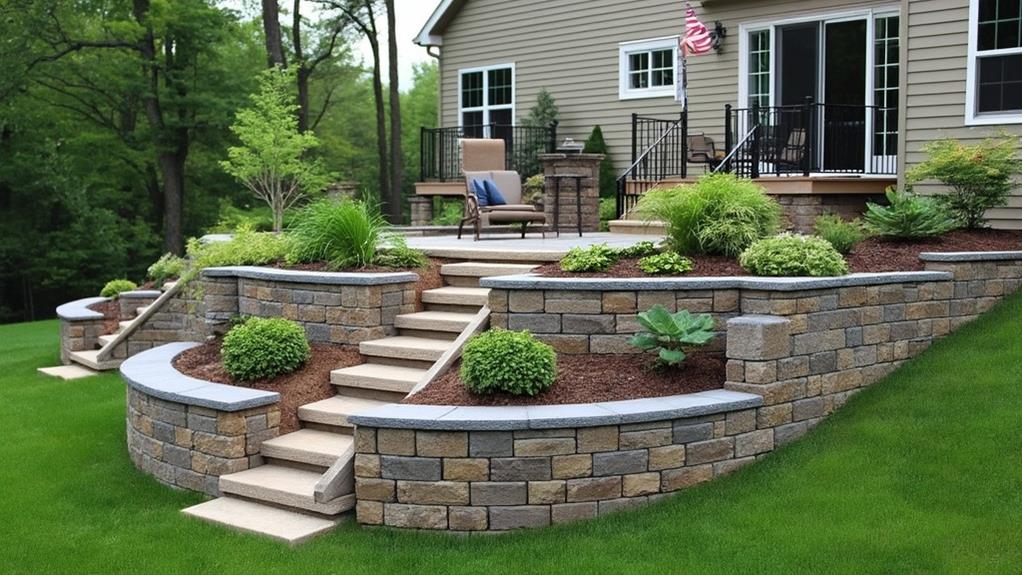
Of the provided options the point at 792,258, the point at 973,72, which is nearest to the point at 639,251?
the point at 792,258

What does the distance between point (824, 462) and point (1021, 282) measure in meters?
3.17

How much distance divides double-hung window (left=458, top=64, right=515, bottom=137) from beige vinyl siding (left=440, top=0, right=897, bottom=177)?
0.51ft

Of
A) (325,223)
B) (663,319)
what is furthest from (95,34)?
(663,319)

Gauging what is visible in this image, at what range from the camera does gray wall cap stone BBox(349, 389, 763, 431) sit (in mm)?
4930

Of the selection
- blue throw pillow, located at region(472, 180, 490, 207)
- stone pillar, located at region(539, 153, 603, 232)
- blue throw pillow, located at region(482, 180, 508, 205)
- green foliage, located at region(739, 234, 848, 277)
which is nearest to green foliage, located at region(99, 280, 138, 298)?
blue throw pillow, located at region(472, 180, 490, 207)

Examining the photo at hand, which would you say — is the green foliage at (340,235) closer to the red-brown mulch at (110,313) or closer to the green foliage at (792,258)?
the green foliage at (792,258)

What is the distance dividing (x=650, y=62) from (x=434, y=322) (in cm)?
887

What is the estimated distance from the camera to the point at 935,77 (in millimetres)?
9164

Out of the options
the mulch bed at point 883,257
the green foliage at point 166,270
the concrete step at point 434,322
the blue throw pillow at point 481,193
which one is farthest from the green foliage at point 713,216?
the green foliage at point 166,270

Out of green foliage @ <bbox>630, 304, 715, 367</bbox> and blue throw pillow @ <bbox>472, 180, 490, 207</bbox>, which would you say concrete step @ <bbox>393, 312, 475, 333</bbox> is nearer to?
green foliage @ <bbox>630, 304, 715, 367</bbox>

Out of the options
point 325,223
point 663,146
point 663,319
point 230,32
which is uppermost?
point 230,32

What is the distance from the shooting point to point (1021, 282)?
7.38 meters

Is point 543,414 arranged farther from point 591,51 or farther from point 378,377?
point 591,51

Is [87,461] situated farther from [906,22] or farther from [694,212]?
[906,22]
